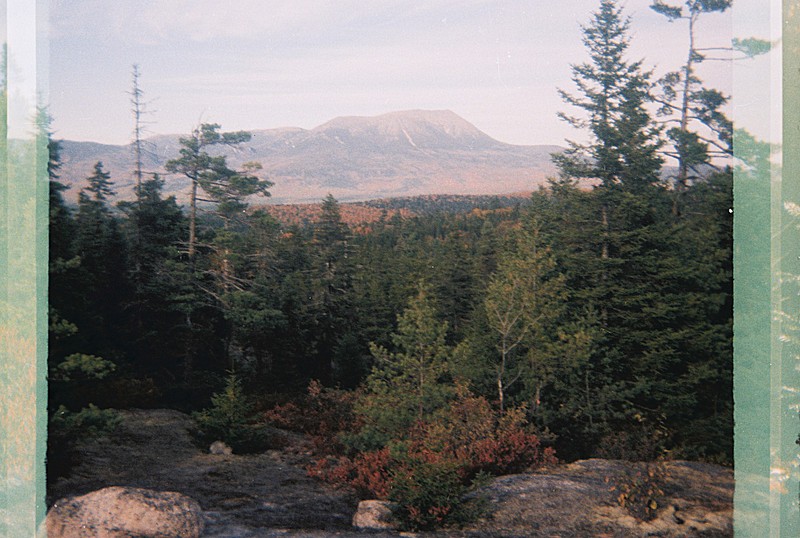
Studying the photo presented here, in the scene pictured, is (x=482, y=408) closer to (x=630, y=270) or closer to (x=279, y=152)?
(x=630, y=270)

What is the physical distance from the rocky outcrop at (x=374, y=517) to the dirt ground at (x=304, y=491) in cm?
15

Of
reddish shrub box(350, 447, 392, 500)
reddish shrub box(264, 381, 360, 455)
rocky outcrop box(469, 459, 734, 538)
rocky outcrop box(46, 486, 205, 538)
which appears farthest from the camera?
reddish shrub box(264, 381, 360, 455)

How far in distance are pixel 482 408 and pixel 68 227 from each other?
5833mm

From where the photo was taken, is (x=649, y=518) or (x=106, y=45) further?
(x=106, y=45)

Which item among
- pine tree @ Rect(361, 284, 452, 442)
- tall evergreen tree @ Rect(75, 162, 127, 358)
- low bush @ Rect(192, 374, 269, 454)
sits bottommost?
low bush @ Rect(192, 374, 269, 454)

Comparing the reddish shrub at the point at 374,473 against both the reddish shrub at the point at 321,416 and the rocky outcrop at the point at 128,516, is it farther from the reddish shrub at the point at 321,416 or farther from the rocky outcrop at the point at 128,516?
the rocky outcrop at the point at 128,516

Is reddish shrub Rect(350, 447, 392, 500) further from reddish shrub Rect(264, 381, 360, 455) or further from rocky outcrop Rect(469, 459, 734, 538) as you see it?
rocky outcrop Rect(469, 459, 734, 538)

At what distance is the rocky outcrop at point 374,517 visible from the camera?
23.4 ft

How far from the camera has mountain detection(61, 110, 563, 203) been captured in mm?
8602

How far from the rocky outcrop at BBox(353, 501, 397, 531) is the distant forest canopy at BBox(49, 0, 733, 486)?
942mm

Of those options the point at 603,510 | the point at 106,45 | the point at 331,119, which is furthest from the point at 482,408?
the point at 106,45

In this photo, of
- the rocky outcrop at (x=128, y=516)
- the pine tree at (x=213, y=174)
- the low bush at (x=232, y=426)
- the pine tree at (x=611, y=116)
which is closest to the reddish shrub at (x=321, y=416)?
the low bush at (x=232, y=426)

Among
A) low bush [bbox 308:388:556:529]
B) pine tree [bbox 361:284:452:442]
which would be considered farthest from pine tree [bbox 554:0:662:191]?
low bush [bbox 308:388:556:529]

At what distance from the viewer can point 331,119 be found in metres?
8.80
